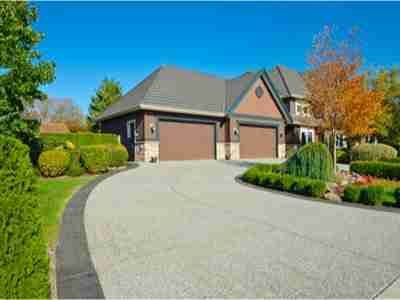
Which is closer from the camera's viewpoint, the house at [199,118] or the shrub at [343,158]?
the house at [199,118]

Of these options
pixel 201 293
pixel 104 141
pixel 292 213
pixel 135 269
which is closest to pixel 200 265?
pixel 201 293

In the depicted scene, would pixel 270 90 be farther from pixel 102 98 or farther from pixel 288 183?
pixel 102 98

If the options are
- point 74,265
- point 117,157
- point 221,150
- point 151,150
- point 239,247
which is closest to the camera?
point 74,265

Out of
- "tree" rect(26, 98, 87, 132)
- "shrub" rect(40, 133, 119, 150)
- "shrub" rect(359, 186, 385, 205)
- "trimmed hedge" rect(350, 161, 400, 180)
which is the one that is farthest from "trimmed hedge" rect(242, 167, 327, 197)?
"tree" rect(26, 98, 87, 132)

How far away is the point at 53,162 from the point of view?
9.56 meters

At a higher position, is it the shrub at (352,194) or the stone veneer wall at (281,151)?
the stone veneer wall at (281,151)

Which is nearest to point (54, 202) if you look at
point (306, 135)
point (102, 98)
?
point (306, 135)

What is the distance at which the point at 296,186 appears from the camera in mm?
7395

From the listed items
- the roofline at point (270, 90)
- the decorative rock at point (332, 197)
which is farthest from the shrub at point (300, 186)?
the roofline at point (270, 90)

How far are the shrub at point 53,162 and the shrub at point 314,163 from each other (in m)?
8.66

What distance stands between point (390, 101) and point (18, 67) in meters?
26.7

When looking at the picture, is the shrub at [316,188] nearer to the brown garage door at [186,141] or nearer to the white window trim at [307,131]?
the brown garage door at [186,141]

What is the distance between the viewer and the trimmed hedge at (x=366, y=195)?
6.05m

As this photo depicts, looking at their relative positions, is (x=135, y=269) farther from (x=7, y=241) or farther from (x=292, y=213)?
(x=292, y=213)
